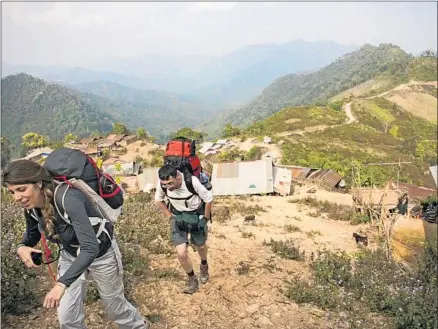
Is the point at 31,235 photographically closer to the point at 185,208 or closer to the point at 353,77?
the point at 185,208

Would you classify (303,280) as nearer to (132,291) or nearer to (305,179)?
(132,291)

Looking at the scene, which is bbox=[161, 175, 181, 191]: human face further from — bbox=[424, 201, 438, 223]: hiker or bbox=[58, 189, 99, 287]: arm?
bbox=[424, 201, 438, 223]: hiker

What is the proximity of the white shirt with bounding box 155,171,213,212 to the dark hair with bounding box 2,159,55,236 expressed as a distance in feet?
6.51

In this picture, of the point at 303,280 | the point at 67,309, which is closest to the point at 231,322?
the point at 303,280

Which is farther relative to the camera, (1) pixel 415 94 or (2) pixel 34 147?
(1) pixel 415 94

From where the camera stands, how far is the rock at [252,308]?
5.13 meters

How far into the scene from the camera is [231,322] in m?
4.83

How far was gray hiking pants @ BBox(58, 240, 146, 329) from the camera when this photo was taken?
2.96 meters

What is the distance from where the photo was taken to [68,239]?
9.12 feet

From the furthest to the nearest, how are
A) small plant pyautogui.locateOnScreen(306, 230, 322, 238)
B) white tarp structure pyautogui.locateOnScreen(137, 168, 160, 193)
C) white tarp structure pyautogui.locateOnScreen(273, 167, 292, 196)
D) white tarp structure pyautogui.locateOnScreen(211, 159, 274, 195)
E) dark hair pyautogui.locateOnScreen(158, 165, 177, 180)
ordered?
Result: white tarp structure pyautogui.locateOnScreen(137, 168, 160, 193), white tarp structure pyautogui.locateOnScreen(273, 167, 292, 196), white tarp structure pyautogui.locateOnScreen(211, 159, 274, 195), small plant pyautogui.locateOnScreen(306, 230, 322, 238), dark hair pyautogui.locateOnScreen(158, 165, 177, 180)

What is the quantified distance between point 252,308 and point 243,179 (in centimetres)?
1653

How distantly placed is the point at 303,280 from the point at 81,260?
451cm

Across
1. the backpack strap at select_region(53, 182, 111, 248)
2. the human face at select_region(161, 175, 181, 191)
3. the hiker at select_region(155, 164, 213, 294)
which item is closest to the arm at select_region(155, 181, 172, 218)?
the hiker at select_region(155, 164, 213, 294)

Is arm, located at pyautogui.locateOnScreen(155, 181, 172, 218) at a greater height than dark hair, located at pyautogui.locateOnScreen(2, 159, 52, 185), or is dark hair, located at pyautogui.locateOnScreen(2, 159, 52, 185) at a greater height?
dark hair, located at pyautogui.locateOnScreen(2, 159, 52, 185)
